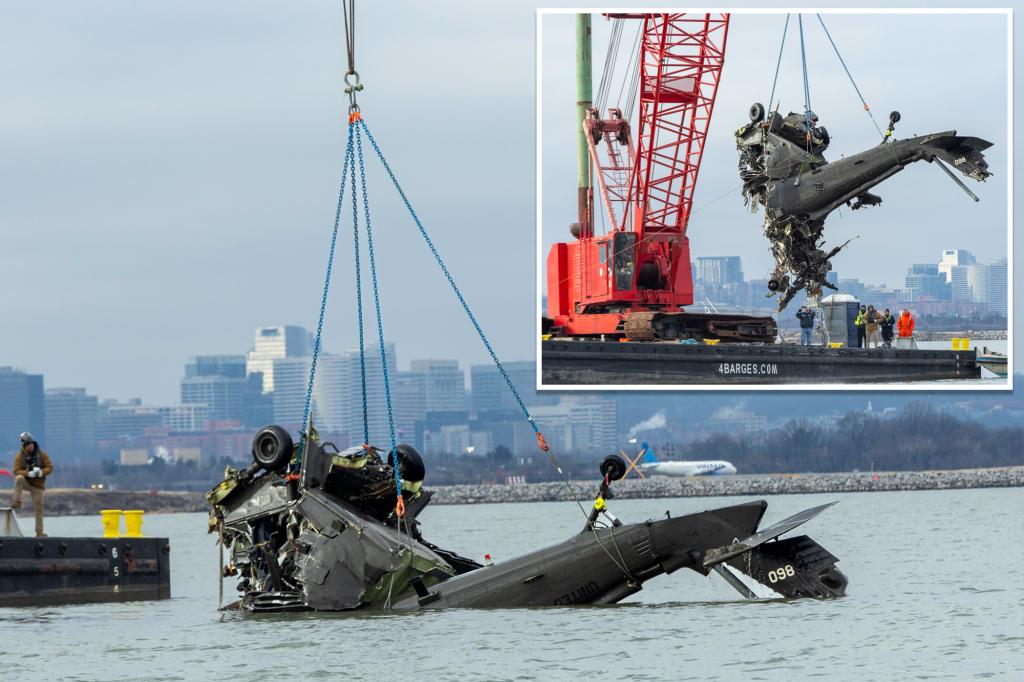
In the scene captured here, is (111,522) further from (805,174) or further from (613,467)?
(805,174)

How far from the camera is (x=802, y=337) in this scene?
65.2 meters

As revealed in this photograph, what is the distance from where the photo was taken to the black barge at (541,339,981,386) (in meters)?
64.6

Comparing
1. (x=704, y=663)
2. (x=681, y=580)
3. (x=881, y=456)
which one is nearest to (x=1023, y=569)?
(x=681, y=580)

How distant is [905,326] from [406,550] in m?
40.4

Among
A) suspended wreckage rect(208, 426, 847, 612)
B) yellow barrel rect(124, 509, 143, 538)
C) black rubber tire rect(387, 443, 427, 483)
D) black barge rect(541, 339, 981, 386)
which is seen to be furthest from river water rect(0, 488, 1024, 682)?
black barge rect(541, 339, 981, 386)

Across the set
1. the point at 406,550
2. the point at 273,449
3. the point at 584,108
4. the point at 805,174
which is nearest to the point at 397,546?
the point at 406,550

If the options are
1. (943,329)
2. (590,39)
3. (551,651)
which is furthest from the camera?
(943,329)

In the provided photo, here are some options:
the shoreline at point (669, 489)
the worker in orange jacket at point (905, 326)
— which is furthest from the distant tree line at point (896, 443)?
the worker in orange jacket at point (905, 326)

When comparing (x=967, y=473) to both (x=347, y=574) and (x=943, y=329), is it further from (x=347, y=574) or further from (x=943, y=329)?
(x=347, y=574)

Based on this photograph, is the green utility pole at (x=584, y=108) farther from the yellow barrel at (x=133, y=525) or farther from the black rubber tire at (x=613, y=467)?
the black rubber tire at (x=613, y=467)

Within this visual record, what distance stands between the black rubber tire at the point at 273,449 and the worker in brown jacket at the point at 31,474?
664 cm

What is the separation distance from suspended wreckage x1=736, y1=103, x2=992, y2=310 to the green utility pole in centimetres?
914

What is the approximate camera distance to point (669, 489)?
17200 cm

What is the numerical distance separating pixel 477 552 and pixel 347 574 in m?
28.0
